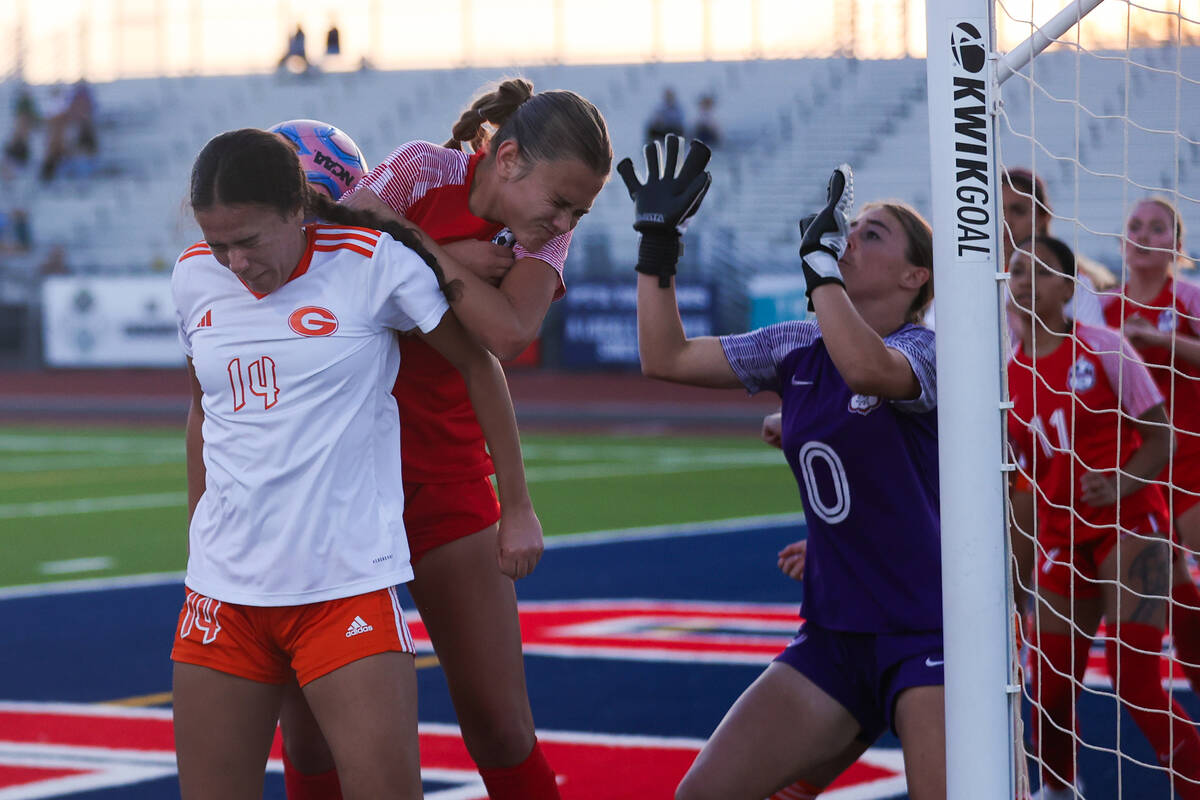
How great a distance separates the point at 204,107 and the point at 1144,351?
31725 millimetres

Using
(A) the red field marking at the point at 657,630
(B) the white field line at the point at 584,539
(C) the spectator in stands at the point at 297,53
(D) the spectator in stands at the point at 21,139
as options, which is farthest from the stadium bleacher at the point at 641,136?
(A) the red field marking at the point at 657,630

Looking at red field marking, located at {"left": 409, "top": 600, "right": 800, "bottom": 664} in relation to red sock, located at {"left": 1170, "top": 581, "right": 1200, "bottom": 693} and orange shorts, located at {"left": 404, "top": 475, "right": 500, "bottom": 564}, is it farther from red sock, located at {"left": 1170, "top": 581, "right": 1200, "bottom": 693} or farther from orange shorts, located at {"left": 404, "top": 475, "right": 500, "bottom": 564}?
orange shorts, located at {"left": 404, "top": 475, "right": 500, "bottom": 564}

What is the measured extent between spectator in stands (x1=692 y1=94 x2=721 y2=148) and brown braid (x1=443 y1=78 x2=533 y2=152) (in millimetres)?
24591

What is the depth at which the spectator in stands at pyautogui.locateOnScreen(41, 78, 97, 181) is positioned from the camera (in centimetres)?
3384

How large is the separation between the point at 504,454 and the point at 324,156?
2.96ft

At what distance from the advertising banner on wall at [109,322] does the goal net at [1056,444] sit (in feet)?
67.1

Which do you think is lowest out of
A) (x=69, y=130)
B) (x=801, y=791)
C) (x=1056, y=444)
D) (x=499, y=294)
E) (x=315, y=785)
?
(x=801, y=791)

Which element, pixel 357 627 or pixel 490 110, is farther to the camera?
pixel 490 110

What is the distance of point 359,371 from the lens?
129 inches

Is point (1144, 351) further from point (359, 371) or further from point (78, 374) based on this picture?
point (78, 374)

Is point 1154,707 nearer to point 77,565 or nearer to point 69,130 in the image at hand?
point 77,565

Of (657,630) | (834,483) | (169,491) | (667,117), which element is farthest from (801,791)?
(667,117)

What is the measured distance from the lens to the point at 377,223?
11.2 ft

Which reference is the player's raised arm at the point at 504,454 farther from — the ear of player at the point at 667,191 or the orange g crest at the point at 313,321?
the ear of player at the point at 667,191
